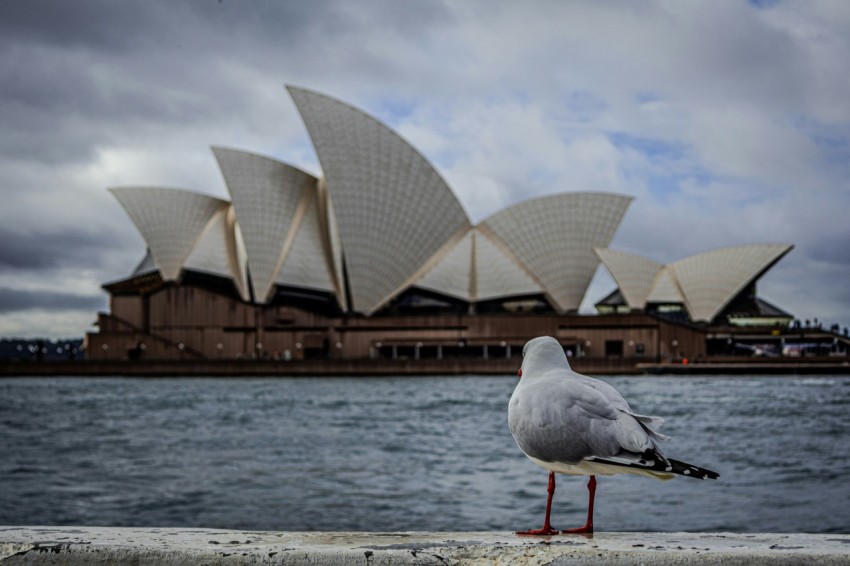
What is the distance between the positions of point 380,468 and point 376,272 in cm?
3539

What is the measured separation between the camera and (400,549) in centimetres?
185

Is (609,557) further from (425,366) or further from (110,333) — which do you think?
(110,333)

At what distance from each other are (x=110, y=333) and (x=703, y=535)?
1853 inches

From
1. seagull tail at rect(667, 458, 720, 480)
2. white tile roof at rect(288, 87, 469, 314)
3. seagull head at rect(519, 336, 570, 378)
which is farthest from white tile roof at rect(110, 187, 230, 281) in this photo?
seagull tail at rect(667, 458, 720, 480)

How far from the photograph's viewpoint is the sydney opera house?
151 feet

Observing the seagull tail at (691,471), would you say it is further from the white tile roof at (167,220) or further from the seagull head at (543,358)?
the white tile roof at (167,220)

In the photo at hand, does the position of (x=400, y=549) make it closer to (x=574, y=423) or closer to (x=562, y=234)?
(x=574, y=423)

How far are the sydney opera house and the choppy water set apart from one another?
19.4 meters

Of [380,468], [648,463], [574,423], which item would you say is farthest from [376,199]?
[648,463]

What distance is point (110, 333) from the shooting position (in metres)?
46.4

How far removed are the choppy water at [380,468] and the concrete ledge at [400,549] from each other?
6.55m

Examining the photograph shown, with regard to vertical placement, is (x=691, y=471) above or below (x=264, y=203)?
below

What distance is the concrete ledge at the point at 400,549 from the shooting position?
176cm

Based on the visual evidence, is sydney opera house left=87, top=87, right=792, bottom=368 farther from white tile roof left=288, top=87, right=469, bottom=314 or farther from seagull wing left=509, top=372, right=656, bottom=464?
seagull wing left=509, top=372, right=656, bottom=464
